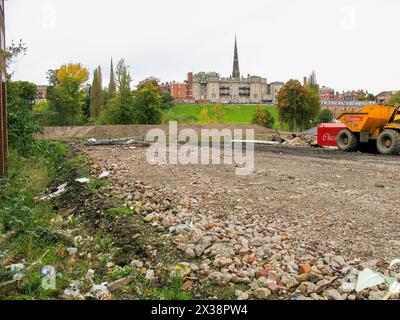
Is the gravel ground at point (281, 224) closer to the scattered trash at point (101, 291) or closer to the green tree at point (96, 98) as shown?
the scattered trash at point (101, 291)

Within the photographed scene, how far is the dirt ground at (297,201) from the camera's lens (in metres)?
5.56

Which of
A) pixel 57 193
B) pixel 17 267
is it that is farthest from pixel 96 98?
pixel 17 267

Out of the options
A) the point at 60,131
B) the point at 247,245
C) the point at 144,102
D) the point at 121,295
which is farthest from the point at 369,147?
the point at 144,102

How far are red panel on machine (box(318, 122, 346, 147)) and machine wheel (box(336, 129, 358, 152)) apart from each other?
0.50 meters

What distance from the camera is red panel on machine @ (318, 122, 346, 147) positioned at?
813 inches

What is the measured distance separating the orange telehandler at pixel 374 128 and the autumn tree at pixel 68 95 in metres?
40.0

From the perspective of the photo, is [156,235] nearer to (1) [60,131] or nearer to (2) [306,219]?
(2) [306,219]

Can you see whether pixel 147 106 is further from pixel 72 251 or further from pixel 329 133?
pixel 72 251

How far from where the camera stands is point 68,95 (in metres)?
51.6

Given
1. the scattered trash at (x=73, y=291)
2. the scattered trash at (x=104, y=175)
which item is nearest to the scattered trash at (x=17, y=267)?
the scattered trash at (x=73, y=291)

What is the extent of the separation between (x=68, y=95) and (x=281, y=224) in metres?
49.8

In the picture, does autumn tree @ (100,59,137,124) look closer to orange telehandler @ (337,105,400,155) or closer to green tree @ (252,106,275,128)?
green tree @ (252,106,275,128)

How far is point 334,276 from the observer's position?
436 cm

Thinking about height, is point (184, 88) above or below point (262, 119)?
above
